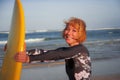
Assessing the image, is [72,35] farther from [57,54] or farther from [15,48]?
[15,48]

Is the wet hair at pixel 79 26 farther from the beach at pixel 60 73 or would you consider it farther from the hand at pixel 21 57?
the beach at pixel 60 73

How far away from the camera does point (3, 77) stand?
3037mm

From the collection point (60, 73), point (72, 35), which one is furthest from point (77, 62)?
point (60, 73)

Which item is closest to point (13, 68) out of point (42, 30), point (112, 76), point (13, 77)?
point (13, 77)

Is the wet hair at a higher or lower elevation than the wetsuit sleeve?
higher

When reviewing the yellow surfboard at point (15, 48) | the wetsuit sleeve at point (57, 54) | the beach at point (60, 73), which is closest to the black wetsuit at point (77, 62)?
the wetsuit sleeve at point (57, 54)

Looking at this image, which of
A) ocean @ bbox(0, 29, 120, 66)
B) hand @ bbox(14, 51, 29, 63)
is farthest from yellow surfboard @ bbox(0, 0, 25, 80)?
ocean @ bbox(0, 29, 120, 66)

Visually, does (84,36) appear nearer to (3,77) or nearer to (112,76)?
(3,77)

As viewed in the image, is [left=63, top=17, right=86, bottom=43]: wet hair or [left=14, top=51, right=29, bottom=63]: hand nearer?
[left=14, top=51, right=29, bottom=63]: hand

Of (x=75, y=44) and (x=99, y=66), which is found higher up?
(x=75, y=44)

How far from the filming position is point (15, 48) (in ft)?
8.36

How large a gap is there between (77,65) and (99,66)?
25.0ft

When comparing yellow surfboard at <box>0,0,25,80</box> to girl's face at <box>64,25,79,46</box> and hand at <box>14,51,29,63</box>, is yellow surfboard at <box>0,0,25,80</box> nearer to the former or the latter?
hand at <box>14,51,29,63</box>

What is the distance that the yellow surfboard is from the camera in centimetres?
251
